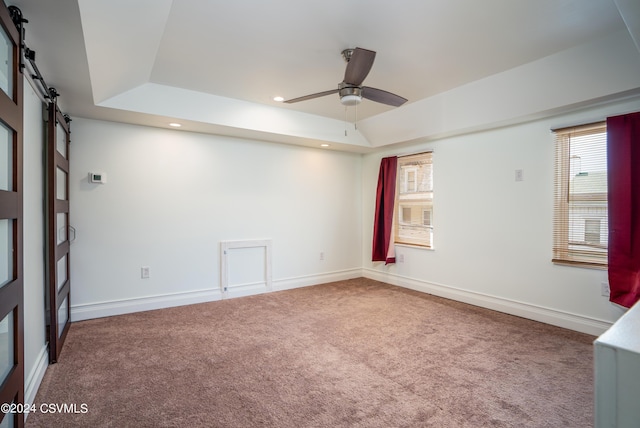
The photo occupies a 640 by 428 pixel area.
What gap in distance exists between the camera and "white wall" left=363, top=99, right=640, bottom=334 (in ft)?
10.6

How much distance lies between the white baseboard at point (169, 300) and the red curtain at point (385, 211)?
3.24ft

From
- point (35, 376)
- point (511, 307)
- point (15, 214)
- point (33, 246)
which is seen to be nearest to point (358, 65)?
point (15, 214)

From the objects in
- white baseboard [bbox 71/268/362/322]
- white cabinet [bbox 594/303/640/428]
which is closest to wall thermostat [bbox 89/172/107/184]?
white baseboard [bbox 71/268/362/322]

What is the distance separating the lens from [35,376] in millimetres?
2145

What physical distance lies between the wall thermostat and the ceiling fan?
2.47m

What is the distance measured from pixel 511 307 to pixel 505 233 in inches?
33.0

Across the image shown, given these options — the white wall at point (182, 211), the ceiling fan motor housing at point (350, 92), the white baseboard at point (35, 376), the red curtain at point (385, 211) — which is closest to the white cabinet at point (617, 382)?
the ceiling fan motor housing at point (350, 92)

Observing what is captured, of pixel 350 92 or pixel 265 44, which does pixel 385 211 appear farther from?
pixel 265 44

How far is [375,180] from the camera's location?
5.51m

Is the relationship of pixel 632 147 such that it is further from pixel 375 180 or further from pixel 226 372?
pixel 226 372

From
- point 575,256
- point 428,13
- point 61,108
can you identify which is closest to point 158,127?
point 61,108

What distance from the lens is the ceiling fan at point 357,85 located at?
2280 mm

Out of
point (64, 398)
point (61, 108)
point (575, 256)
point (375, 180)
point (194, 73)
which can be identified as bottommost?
point (64, 398)

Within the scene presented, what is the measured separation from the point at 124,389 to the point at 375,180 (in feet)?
14.3
